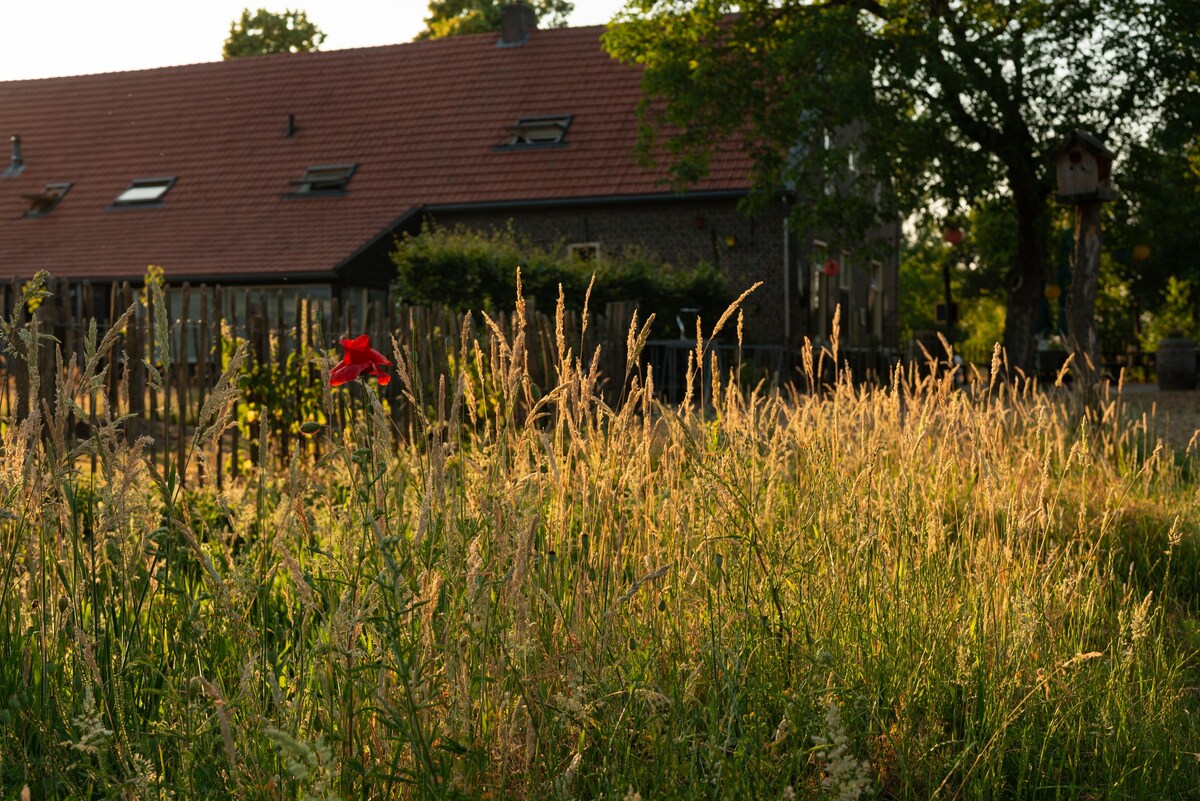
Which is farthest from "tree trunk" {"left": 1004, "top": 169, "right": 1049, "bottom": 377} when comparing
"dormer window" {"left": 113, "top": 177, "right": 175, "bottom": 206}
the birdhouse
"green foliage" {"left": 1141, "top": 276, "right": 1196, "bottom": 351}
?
"dormer window" {"left": 113, "top": 177, "right": 175, "bottom": 206}

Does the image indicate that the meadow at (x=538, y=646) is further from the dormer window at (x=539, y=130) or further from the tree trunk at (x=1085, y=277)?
the dormer window at (x=539, y=130)

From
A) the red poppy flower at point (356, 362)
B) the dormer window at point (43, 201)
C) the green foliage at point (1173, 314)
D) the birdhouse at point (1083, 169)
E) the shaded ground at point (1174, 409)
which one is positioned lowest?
the shaded ground at point (1174, 409)

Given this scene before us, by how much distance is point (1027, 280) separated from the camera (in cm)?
1994

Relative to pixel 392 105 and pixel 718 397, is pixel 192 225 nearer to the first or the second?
pixel 392 105

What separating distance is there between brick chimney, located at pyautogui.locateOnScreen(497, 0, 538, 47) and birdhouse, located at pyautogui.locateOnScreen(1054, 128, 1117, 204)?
52.2ft

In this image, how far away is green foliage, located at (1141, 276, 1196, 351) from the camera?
31812 mm

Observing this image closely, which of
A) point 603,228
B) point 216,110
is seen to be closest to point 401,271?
point 603,228

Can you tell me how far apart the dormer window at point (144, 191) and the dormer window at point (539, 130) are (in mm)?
6584

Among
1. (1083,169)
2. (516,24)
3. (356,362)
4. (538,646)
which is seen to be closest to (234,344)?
(356,362)

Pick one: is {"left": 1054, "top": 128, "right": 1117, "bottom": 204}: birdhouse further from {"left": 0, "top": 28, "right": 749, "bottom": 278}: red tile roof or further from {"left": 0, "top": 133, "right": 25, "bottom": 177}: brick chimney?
{"left": 0, "top": 133, "right": 25, "bottom": 177}: brick chimney

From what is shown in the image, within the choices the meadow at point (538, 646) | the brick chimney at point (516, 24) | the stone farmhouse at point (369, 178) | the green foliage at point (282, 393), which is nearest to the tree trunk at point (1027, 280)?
the stone farmhouse at point (369, 178)

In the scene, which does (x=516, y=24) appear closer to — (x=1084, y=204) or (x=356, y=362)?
(x=1084, y=204)

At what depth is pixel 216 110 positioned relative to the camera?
86.4 feet

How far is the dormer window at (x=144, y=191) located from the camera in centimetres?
2414
